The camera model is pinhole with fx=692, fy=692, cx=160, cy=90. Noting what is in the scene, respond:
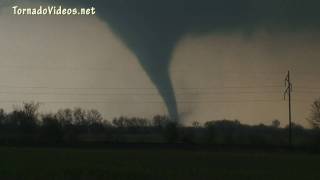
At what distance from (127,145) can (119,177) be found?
191ft

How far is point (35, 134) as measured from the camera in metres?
121

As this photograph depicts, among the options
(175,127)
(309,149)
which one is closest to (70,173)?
(309,149)

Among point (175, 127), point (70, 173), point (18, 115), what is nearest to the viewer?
point (70, 173)

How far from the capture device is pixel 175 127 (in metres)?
Answer: 119

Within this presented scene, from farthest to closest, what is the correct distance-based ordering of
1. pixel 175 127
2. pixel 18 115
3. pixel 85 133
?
pixel 18 115, pixel 85 133, pixel 175 127

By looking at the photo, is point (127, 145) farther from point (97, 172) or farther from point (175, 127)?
point (97, 172)

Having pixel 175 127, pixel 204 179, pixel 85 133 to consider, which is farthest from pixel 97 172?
pixel 85 133

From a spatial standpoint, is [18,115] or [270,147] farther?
[18,115]

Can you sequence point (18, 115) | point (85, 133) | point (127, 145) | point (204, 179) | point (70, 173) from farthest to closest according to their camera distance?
point (18, 115) < point (85, 133) < point (127, 145) < point (70, 173) < point (204, 179)

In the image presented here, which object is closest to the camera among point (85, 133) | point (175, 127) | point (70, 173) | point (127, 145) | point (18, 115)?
point (70, 173)

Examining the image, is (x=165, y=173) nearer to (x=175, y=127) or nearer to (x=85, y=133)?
(x=175, y=127)

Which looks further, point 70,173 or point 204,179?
point 70,173

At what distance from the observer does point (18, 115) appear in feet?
446

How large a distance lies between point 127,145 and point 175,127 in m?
25.5
